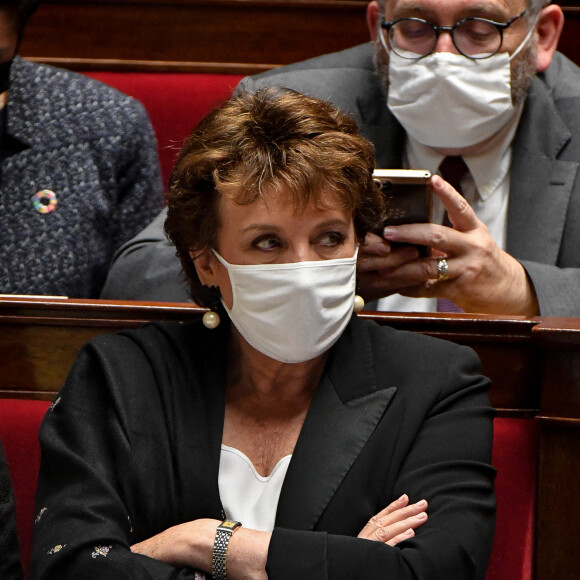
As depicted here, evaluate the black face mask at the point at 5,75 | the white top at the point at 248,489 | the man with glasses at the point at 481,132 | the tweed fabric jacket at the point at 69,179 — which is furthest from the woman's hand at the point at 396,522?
the black face mask at the point at 5,75

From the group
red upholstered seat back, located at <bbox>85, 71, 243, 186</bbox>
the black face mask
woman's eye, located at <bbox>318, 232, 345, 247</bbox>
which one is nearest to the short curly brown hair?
woman's eye, located at <bbox>318, 232, 345, 247</bbox>

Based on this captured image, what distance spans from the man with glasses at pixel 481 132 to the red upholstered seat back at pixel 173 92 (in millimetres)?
329

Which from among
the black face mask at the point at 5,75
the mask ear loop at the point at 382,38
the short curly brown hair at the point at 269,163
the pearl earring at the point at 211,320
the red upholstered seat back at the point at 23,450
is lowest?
the red upholstered seat back at the point at 23,450

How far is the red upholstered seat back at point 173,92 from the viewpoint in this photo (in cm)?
235

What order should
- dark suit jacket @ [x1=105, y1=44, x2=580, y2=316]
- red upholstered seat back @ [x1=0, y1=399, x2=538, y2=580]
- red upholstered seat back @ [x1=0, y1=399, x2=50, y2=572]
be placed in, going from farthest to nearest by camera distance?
dark suit jacket @ [x1=105, y1=44, x2=580, y2=316] < red upholstered seat back @ [x1=0, y1=399, x2=50, y2=572] < red upholstered seat back @ [x1=0, y1=399, x2=538, y2=580]

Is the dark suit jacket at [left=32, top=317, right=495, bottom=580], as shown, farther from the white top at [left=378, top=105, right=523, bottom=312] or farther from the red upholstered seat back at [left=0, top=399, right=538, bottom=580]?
the white top at [left=378, top=105, right=523, bottom=312]

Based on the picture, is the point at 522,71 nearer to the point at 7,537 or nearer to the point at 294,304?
the point at 294,304

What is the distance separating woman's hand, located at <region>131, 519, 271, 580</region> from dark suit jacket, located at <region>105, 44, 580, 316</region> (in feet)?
1.89

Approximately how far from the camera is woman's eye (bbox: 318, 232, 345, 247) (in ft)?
4.17

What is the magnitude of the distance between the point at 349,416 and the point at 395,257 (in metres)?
0.37

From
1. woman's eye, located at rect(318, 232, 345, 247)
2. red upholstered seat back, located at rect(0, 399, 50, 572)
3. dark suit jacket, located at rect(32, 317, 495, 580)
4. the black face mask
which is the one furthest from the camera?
the black face mask

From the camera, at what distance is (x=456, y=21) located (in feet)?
6.00

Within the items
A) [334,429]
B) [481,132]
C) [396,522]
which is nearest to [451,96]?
[481,132]

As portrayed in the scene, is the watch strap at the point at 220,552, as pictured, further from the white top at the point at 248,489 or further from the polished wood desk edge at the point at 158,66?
the polished wood desk edge at the point at 158,66
